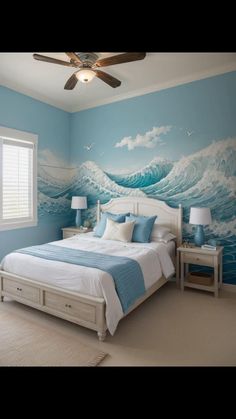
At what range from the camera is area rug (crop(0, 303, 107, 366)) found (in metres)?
1.87

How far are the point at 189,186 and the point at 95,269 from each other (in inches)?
82.1

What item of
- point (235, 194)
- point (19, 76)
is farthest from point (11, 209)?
point (235, 194)

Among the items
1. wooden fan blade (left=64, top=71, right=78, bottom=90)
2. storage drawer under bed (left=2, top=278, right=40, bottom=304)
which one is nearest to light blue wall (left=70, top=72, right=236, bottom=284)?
wooden fan blade (left=64, top=71, right=78, bottom=90)

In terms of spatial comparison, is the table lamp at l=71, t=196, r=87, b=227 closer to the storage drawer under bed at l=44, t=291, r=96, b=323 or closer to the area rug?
the storage drawer under bed at l=44, t=291, r=96, b=323

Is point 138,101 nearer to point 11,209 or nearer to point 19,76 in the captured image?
point 19,76

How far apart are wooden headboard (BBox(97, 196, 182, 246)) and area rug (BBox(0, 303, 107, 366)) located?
2148mm

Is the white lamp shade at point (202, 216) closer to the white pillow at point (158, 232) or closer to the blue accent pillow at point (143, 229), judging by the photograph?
the white pillow at point (158, 232)

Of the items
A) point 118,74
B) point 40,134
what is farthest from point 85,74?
point 40,134

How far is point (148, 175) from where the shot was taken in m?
3.99

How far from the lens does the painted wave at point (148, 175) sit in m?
3.84

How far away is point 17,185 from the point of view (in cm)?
396

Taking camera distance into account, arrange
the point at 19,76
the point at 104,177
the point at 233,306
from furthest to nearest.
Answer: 1. the point at 104,177
2. the point at 19,76
3. the point at 233,306

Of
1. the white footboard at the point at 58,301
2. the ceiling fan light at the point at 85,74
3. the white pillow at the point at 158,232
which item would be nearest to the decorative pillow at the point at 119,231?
the white pillow at the point at 158,232
